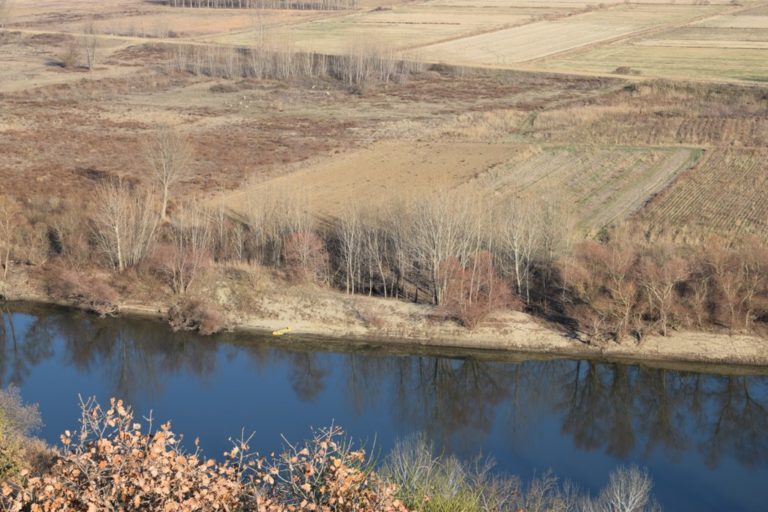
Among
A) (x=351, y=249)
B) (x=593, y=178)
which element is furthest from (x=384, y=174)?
(x=351, y=249)

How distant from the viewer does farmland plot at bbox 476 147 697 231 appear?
4469 centimetres

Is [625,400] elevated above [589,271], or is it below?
below

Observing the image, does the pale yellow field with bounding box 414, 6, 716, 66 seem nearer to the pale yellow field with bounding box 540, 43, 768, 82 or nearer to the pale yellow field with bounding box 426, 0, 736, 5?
the pale yellow field with bounding box 540, 43, 768, 82

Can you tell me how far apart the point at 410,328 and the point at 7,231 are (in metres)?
17.0

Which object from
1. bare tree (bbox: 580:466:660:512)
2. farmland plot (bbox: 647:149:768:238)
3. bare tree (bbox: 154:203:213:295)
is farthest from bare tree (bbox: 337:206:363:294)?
bare tree (bbox: 580:466:660:512)

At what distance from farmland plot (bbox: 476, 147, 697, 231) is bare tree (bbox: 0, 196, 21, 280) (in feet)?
70.9

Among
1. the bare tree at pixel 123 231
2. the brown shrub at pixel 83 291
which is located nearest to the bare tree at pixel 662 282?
the bare tree at pixel 123 231

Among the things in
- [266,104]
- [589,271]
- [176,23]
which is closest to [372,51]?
[266,104]

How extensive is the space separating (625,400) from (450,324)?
673cm

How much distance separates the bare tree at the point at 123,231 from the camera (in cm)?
3759

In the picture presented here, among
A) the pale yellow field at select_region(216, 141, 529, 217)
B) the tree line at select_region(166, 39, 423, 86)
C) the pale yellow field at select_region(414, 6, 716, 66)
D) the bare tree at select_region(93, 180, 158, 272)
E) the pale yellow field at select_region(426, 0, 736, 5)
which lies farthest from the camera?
the pale yellow field at select_region(426, 0, 736, 5)

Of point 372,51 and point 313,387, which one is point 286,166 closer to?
point 313,387

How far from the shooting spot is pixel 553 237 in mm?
36219

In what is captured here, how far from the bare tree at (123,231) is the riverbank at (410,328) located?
188 cm
